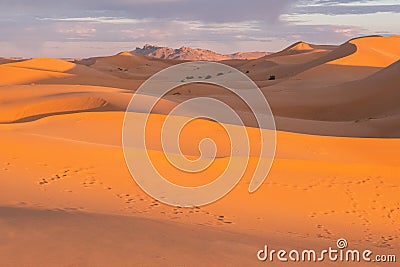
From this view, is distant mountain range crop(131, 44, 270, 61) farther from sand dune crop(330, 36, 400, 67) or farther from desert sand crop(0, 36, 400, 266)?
desert sand crop(0, 36, 400, 266)

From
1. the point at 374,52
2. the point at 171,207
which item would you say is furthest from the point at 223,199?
the point at 374,52

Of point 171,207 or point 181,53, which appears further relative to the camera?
point 181,53

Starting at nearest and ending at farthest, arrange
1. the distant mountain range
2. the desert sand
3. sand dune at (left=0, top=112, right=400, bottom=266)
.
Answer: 1. the desert sand
2. sand dune at (left=0, top=112, right=400, bottom=266)
3. the distant mountain range

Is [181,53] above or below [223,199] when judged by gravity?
above

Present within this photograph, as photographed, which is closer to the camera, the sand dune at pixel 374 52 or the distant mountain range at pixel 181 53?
the sand dune at pixel 374 52

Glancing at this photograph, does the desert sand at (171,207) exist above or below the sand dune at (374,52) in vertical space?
below

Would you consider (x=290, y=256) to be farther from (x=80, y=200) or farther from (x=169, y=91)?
(x=169, y=91)

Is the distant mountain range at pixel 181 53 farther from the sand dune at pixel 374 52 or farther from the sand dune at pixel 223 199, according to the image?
the sand dune at pixel 223 199

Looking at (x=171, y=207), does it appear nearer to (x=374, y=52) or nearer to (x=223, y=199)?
(x=223, y=199)

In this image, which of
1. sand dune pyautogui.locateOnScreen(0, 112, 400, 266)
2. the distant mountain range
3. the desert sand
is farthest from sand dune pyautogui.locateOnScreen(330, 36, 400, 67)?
the distant mountain range

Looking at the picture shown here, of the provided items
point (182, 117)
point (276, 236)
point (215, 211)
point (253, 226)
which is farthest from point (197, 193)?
point (182, 117)

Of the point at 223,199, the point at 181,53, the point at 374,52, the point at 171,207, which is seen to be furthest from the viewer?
the point at 181,53

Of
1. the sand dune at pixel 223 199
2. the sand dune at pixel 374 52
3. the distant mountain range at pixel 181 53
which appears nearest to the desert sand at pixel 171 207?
the sand dune at pixel 223 199

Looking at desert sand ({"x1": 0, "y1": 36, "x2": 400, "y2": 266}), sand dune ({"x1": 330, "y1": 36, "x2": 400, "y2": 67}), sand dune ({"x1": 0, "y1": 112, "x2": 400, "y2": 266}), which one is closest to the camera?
desert sand ({"x1": 0, "y1": 36, "x2": 400, "y2": 266})
